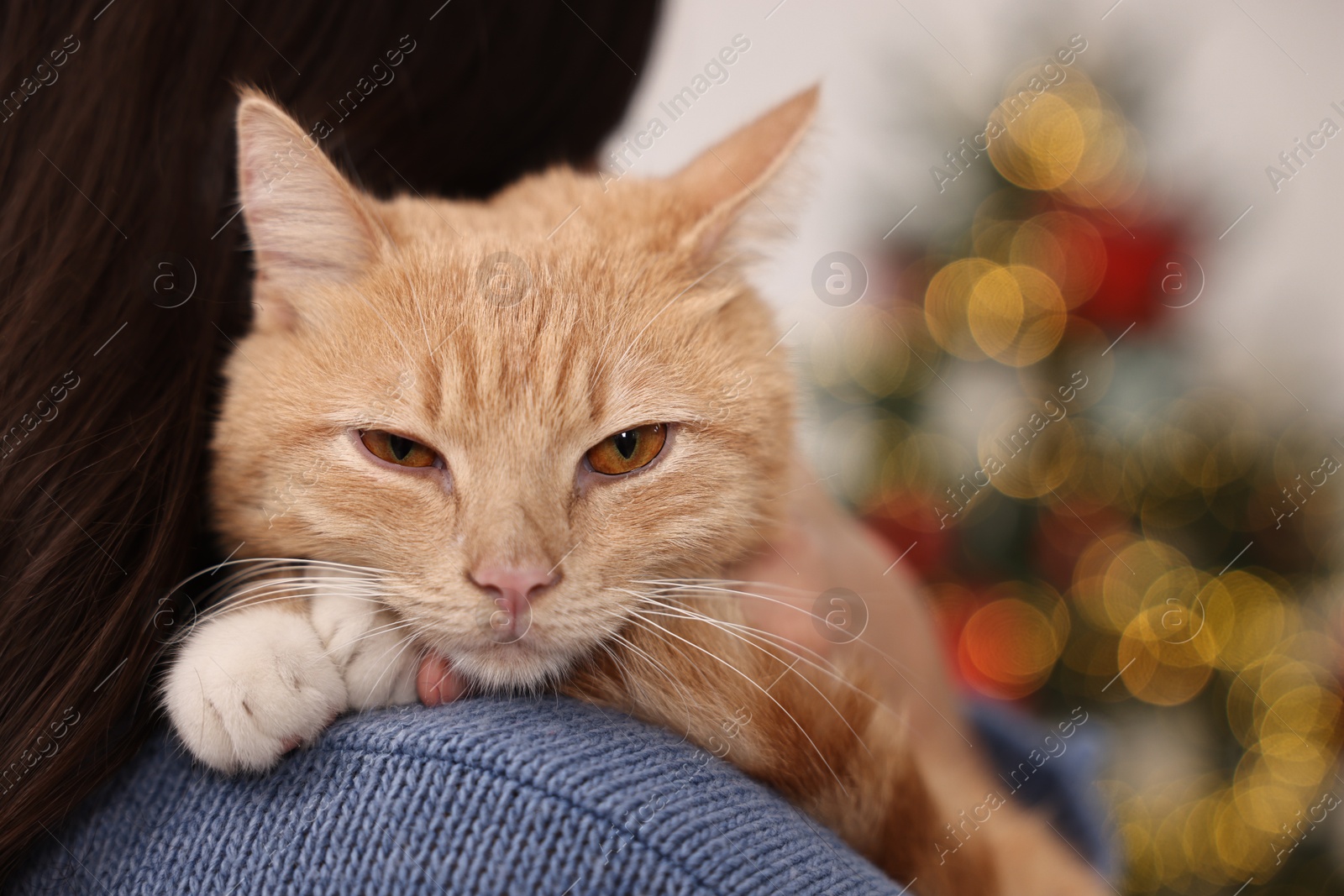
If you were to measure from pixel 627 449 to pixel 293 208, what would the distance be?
49 cm

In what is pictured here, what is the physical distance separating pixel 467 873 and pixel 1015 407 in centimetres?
196

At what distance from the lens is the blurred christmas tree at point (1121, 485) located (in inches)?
83.2

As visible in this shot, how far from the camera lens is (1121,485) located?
2191 millimetres

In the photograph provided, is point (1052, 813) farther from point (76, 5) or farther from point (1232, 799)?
point (76, 5)

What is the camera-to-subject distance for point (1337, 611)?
2.17m

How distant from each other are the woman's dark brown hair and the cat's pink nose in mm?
342

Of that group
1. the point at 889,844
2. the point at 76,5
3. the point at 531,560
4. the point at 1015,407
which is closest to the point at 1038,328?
the point at 1015,407

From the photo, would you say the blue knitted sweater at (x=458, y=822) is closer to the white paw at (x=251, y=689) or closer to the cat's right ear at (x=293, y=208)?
the white paw at (x=251, y=689)

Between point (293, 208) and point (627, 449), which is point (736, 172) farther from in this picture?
point (293, 208)

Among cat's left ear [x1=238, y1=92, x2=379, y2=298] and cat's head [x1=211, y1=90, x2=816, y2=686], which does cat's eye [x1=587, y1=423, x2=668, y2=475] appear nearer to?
cat's head [x1=211, y1=90, x2=816, y2=686]

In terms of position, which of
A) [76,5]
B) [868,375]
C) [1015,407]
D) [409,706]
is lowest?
[409,706]

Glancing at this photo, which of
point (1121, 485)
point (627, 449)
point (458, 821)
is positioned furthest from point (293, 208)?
point (1121, 485)

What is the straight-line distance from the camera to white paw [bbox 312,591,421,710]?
32.3 inches

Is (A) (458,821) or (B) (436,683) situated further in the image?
(B) (436,683)
